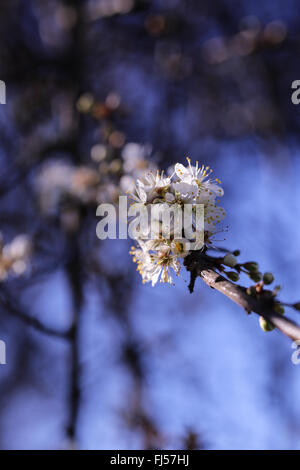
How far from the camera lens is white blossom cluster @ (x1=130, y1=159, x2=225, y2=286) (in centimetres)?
122

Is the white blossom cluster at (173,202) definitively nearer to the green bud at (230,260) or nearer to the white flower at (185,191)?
the white flower at (185,191)

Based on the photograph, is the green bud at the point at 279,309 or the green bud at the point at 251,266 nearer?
the green bud at the point at 279,309

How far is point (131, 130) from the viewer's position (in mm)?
4176

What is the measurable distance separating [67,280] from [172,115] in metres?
2.36

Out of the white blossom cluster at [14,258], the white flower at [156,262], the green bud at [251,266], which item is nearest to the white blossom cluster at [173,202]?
the white flower at [156,262]

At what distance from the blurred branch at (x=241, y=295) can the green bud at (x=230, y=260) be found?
4 centimetres

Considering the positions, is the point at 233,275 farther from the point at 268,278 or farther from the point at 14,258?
the point at 14,258

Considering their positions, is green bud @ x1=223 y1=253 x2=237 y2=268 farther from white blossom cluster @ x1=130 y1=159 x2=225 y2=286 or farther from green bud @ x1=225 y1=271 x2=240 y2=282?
white blossom cluster @ x1=130 y1=159 x2=225 y2=286

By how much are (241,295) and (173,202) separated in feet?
1.36

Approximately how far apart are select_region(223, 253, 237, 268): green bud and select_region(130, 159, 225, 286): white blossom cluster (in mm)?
127

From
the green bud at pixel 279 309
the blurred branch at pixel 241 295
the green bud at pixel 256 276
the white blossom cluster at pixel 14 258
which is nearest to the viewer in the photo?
the blurred branch at pixel 241 295

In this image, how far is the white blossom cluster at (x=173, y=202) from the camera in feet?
4.01
